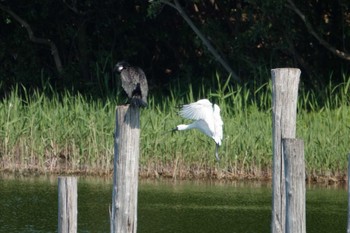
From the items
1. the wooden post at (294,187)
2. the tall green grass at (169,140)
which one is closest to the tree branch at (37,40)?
the tall green grass at (169,140)

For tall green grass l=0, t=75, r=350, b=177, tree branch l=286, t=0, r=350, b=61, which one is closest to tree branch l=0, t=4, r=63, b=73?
tall green grass l=0, t=75, r=350, b=177

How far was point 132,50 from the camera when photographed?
19.7 metres

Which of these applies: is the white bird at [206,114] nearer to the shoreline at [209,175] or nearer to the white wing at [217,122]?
the white wing at [217,122]

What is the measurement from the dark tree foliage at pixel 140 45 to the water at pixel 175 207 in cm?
449

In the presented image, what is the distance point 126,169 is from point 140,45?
12.8 m

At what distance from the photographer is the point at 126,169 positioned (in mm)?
7102

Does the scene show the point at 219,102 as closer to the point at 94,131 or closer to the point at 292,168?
the point at 94,131

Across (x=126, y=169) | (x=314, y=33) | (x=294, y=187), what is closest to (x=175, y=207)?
(x=314, y=33)

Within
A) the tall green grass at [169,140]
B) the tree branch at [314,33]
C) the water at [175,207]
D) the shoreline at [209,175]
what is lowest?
the water at [175,207]

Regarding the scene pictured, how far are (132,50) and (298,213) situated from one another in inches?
508

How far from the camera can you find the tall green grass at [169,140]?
13.7 meters

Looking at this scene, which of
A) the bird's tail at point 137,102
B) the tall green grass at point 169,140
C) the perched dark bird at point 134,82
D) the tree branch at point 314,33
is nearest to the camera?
the bird's tail at point 137,102

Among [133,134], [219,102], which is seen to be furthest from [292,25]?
[133,134]

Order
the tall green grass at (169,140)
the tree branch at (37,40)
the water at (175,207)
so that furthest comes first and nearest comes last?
the tree branch at (37,40) → the tall green grass at (169,140) → the water at (175,207)
